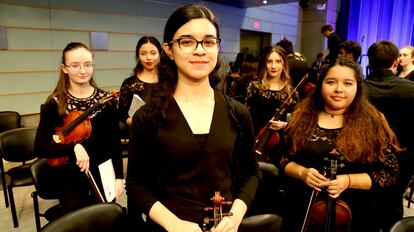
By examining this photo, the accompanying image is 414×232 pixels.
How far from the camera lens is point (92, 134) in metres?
1.73

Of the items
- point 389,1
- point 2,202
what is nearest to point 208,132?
point 2,202

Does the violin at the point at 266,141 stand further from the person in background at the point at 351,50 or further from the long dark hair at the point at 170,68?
the long dark hair at the point at 170,68

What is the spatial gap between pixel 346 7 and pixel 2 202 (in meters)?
8.88

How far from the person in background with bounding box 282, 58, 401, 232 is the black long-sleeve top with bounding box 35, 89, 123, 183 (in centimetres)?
102

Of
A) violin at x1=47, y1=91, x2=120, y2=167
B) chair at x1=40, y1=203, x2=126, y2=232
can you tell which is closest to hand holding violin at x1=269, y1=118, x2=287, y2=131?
violin at x1=47, y1=91, x2=120, y2=167

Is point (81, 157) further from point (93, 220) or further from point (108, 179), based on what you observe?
point (93, 220)

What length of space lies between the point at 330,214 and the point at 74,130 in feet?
4.44

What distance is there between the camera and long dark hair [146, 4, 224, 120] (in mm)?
960

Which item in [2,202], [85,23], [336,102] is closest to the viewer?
[336,102]

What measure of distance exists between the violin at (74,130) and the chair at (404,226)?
1.52 meters

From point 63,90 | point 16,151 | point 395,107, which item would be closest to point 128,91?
point 63,90

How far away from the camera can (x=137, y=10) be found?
15.6ft

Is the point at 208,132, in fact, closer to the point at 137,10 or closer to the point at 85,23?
the point at 85,23

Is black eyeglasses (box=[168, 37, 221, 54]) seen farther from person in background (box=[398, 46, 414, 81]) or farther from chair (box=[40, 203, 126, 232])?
person in background (box=[398, 46, 414, 81])
